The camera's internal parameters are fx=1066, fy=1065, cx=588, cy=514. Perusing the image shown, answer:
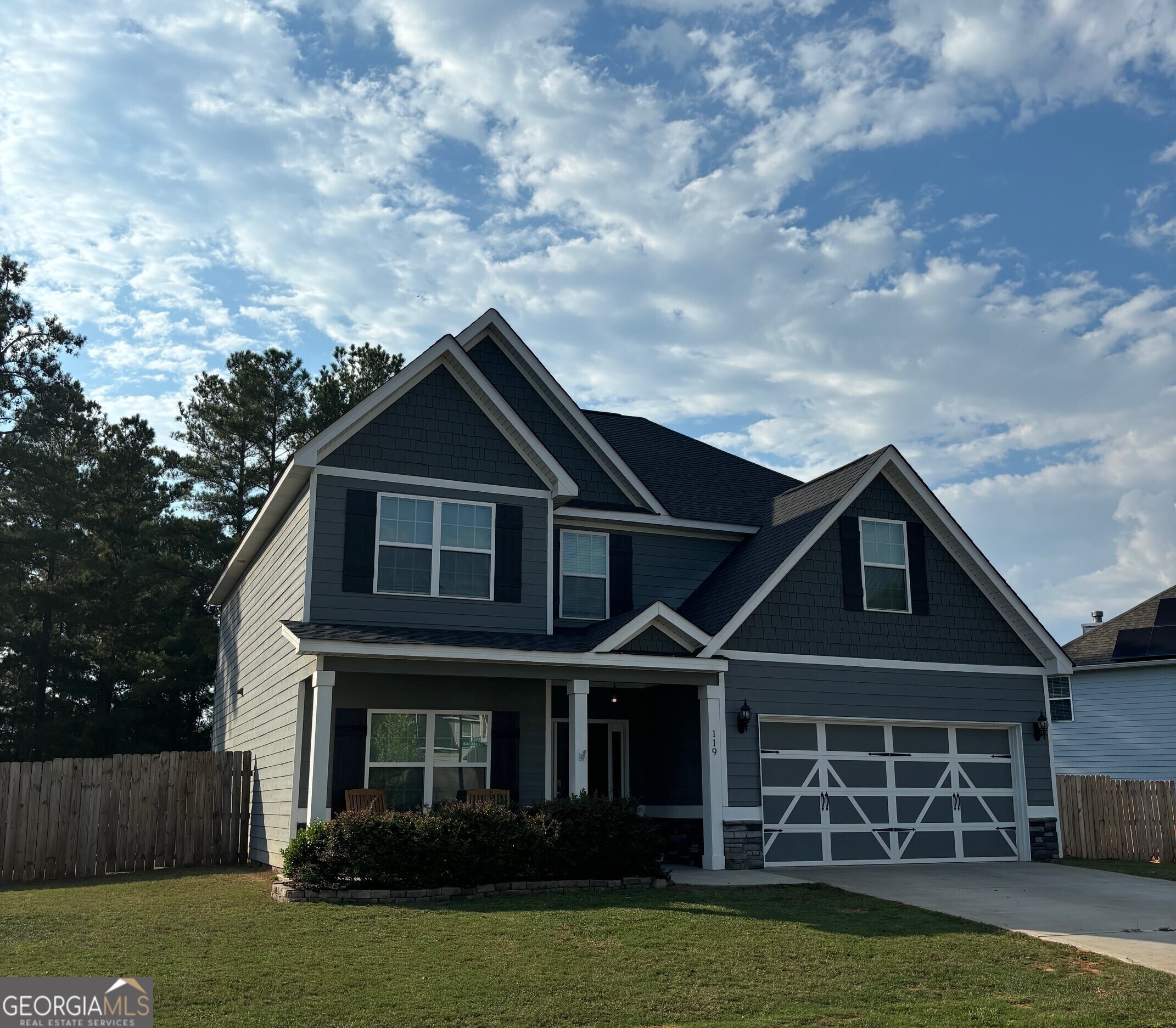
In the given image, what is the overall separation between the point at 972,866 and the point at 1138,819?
15.2 feet

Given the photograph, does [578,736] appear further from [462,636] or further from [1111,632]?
[1111,632]

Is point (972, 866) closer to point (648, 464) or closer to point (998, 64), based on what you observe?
point (648, 464)

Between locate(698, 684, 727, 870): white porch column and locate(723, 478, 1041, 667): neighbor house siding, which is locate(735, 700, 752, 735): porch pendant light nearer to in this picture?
locate(698, 684, 727, 870): white porch column

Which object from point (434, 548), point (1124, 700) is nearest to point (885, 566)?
point (434, 548)

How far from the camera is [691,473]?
2117 cm

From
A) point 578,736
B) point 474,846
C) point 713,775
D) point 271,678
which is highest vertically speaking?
point 271,678

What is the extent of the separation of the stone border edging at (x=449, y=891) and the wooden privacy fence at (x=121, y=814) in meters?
5.06

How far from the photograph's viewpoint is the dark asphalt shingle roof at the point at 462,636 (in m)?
13.6

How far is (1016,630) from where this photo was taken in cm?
1783

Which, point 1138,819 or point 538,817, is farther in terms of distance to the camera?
point 1138,819

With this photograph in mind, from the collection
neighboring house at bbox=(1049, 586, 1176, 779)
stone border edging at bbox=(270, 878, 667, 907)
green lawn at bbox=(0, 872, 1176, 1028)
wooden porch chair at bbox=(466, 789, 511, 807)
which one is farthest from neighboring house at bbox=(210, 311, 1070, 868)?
neighboring house at bbox=(1049, 586, 1176, 779)

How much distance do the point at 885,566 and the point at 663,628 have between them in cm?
448

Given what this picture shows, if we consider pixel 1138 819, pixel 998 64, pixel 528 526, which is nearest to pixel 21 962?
pixel 528 526

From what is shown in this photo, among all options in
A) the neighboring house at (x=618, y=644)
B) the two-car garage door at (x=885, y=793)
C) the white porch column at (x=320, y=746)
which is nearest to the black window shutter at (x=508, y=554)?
the neighboring house at (x=618, y=644)
